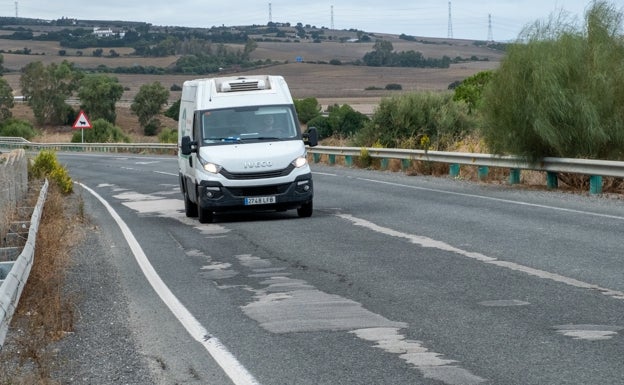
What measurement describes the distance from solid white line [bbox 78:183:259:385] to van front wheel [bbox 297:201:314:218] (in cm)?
432

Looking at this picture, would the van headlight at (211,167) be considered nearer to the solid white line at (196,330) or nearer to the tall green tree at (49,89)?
the solid white line at (196,330)

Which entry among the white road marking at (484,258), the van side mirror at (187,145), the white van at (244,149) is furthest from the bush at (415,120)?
the white road marking at (484,258)

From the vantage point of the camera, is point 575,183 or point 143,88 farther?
point 143,88

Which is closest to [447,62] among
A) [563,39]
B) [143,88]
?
[143,88]

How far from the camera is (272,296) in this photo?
1130 centimetres

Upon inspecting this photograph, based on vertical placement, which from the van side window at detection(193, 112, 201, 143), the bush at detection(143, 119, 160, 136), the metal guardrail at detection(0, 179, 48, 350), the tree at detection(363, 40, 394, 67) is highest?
the tree at detection(363, 40, 394, 67)

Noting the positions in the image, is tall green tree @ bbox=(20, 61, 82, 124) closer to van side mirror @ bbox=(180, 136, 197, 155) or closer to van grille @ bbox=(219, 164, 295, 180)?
van side mirror @ bbox=(180, 136, 197, 155)

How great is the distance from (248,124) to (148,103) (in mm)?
100737

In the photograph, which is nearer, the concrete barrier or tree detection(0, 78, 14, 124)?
the concrete barrier

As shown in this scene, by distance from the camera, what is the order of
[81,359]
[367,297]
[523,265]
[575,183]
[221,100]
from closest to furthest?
[81,359], [367,297], [523,265], [221,100], [575,183]

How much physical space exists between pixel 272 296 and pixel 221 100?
957cm

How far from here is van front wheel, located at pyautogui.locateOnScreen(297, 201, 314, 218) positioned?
64.4ft

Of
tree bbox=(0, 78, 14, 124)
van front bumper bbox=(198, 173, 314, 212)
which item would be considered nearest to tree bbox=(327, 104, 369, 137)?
van front bumper bbox=(198, 173, 314, 212)

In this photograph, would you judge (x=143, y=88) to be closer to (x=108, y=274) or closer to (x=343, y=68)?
(x=343, y=68)
